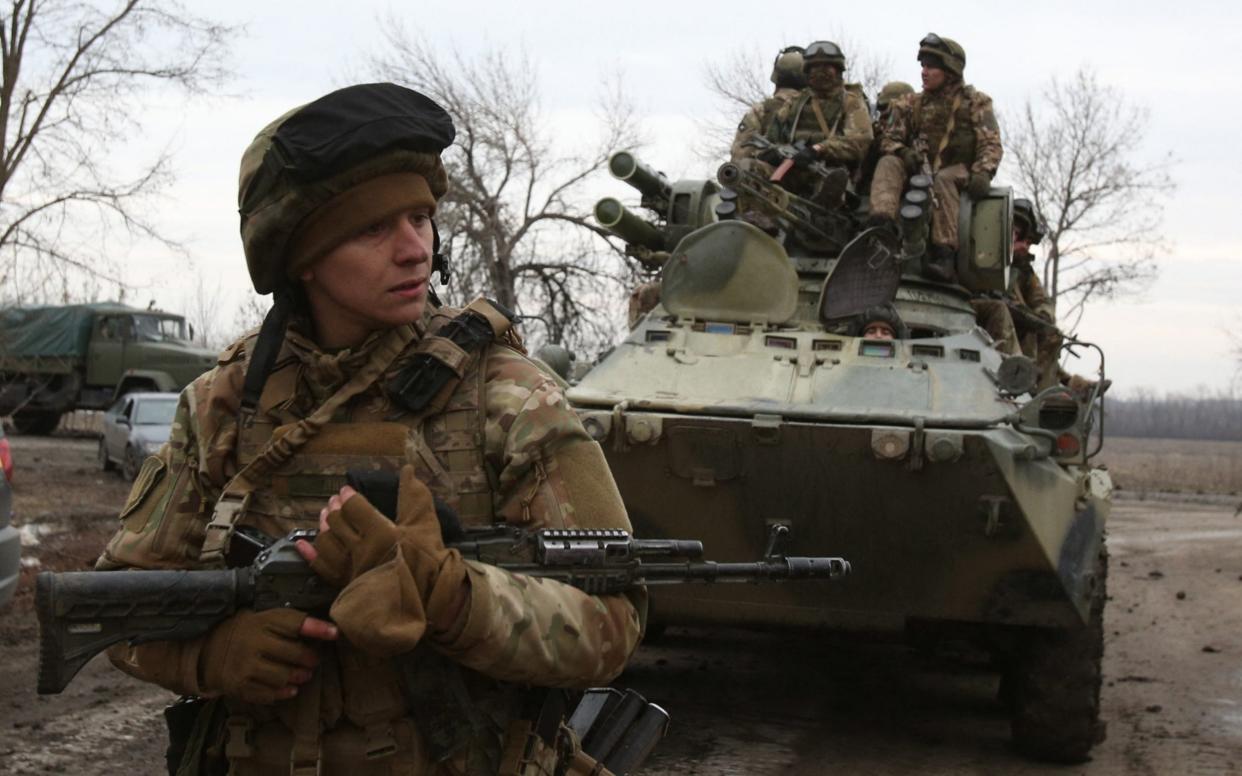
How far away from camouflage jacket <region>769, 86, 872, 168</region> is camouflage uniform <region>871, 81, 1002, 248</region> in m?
0.14

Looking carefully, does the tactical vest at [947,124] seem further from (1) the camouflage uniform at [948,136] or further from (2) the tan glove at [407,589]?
(2) the tan glove at [407,589]

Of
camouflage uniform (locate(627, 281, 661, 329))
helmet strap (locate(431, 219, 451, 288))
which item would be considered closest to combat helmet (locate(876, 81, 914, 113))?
camouflage uniform (locate(627, 281, 661, 329))

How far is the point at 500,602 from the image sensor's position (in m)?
2.11

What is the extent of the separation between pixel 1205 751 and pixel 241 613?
569 cm

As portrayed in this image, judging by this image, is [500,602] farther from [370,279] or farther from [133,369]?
[133,369]

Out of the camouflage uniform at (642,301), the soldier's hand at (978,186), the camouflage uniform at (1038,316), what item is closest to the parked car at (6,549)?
the camouflage uniform at (642,301)

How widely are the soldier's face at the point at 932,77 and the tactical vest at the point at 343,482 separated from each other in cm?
665

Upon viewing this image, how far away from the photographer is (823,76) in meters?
8.87

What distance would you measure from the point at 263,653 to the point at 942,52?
716cm

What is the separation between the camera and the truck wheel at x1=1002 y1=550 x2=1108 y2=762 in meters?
6.57

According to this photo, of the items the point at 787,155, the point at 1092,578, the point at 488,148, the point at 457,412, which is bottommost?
the point at 1092,578

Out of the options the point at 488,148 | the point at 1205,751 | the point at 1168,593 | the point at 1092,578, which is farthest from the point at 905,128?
the point at 488,148

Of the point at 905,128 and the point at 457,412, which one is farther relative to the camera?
the point at 905,128

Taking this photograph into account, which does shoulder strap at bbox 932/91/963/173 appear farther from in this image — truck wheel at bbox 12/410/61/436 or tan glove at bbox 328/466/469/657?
truck wheel at bbox 12/410/61/436
